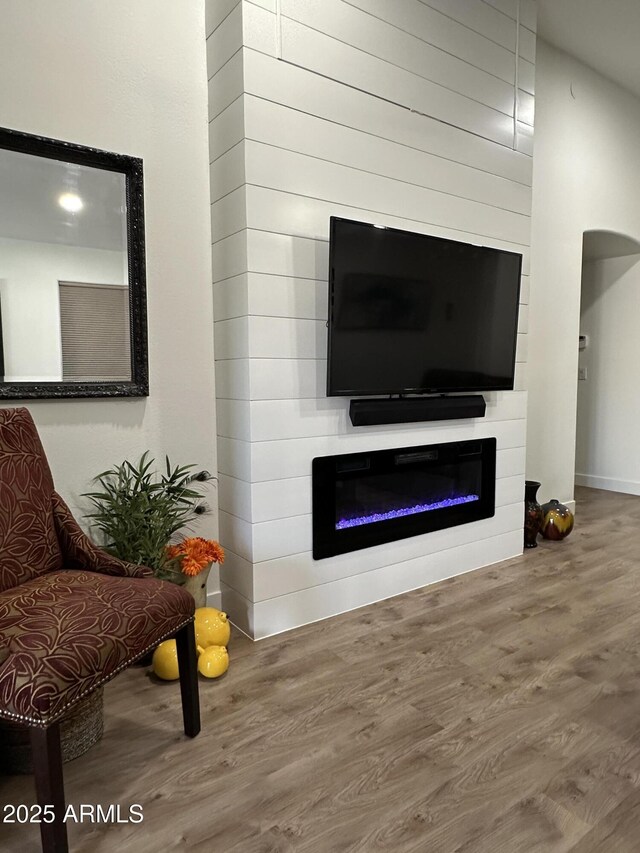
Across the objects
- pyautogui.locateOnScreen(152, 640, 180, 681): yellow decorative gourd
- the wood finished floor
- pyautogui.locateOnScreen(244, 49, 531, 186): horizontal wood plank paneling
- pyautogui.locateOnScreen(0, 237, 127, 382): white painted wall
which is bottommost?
the wood finished floor

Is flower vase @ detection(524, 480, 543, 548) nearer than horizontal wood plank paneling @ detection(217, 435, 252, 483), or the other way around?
horizontal wood plank paneling @ detection(217, 435, 252, 483)

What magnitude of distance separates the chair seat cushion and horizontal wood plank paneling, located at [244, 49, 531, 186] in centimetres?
198

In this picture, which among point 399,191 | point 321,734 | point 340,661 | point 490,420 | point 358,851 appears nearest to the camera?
point 358,851

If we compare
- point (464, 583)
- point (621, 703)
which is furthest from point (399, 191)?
point (621, 703)

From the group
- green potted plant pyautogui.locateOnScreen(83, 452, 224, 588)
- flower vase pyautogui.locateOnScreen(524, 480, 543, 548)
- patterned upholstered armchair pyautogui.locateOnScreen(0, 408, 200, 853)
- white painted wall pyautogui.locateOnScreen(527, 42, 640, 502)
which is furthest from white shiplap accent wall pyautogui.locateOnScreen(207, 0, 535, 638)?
white painted wall pyautogui.locateOnScreen(527, 42, 640, 502)

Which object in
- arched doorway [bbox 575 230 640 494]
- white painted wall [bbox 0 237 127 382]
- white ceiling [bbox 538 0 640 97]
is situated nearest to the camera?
white painted wall [bbox 0 237 127 382]

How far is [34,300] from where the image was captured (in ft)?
7.06

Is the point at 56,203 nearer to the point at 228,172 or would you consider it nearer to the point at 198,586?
the point at 228,172

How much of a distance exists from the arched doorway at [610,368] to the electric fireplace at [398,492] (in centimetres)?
269

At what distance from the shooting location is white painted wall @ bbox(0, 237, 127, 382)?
2104mm

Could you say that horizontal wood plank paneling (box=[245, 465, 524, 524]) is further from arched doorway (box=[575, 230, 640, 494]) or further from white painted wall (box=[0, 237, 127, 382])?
arched doorway (box=[575, 230, 640, 494])

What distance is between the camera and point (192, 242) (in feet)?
8.34

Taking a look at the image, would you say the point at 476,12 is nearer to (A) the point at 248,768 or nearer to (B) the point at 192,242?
(B) the point at 192,242

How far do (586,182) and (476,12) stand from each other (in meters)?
1.73
